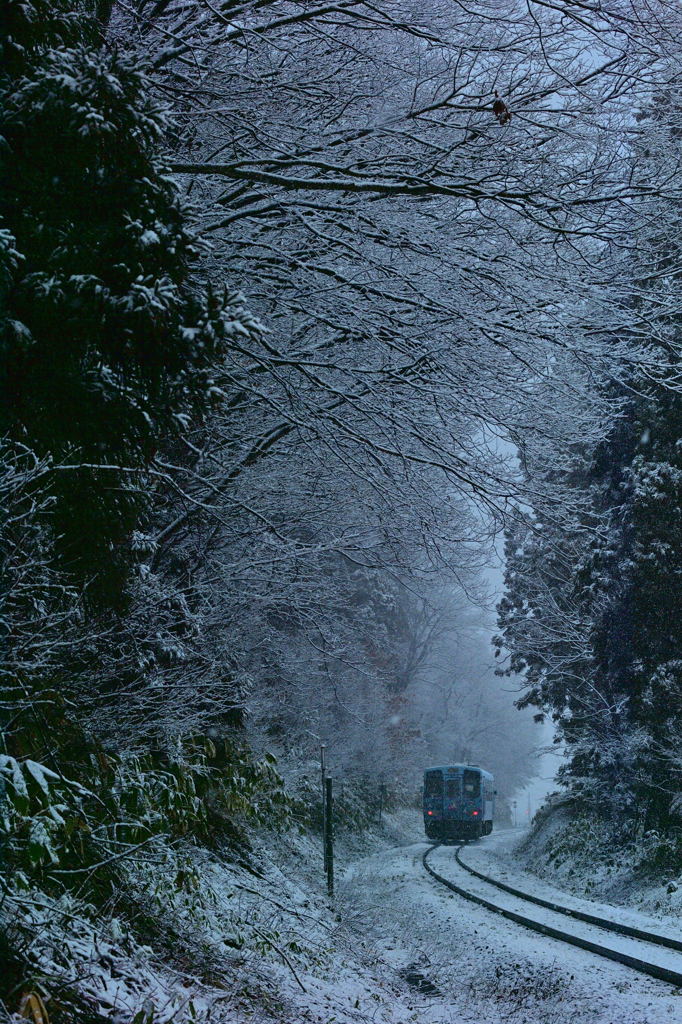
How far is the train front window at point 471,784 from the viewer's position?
34688 millimetres

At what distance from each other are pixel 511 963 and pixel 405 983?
136 centimetres

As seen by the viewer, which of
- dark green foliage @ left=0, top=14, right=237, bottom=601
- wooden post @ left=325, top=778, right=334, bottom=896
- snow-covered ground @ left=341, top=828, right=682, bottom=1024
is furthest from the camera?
wooden post @ left=325, top=778, right=334, bottom=896

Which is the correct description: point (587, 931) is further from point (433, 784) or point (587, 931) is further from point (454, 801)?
point (433, 784)

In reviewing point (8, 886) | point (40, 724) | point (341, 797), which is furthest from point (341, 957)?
point (341, 797)

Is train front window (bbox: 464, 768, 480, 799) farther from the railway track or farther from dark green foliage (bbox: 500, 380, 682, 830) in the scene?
the railway track

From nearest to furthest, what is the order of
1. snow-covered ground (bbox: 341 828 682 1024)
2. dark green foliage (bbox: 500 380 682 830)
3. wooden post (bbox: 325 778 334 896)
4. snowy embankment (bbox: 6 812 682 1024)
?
1. snowy embankment (bbox: 6 812 682 1024)
2. snow-covered ground (bbox: 341 828 682 1024)
3. wooden post (bbox: 325 778 334 896)
4. dark green foliage (bbox: 500 380 682 830)

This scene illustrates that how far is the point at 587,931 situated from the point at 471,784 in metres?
22.7

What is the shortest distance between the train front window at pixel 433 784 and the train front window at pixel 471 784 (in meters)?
1.01

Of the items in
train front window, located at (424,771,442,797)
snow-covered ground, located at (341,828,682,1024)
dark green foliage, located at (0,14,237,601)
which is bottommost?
snow-covered ground, located at (341,828,682,1024)

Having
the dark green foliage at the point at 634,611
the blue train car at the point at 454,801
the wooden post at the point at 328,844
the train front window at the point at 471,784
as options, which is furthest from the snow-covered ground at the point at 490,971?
the blue train car at the point at 454,801

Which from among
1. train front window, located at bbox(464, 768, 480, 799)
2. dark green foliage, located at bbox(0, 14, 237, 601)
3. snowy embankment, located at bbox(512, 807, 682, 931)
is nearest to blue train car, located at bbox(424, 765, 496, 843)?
train front window, located at bbox(464, 768, 480, 799)

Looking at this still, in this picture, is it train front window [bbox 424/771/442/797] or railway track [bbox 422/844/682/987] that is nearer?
railway track [bbox 422/844/682/987]

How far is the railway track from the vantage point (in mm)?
9852

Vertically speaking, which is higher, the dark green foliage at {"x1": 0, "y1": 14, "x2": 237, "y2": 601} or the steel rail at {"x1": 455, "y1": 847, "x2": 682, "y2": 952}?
the dark green foliage at {"x1": 0, "y1": 14, "x2": 237, "y2": 601}
